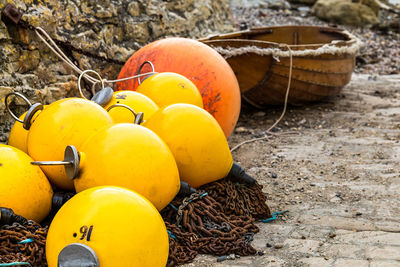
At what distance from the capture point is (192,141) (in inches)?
112

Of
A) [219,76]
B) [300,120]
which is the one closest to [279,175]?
[219,76]

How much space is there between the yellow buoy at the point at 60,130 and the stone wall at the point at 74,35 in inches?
35.5

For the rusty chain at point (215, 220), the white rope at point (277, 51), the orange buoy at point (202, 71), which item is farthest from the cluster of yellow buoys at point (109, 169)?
the white rope at point (277, 51)

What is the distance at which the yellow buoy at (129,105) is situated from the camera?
10.4ft

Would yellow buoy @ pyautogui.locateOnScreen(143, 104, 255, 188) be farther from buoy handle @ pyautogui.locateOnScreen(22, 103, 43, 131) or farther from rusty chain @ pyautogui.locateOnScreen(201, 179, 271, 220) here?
buoy handle @ pyautogui.locateOnScreen(22, 103, 43, 131)

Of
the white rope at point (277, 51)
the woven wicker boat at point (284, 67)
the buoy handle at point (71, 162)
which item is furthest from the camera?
the woven wicker boat at point (284, 67)

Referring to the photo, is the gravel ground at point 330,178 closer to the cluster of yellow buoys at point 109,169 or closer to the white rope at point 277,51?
the cluster of yellow buoys at point 109,169

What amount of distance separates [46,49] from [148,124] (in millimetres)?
1669

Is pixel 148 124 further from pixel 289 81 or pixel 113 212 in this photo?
pixel 289 81

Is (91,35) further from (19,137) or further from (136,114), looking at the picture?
(136,114)

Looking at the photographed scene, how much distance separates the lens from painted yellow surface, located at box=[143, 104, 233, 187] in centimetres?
283

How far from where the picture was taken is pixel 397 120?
17.0 ft

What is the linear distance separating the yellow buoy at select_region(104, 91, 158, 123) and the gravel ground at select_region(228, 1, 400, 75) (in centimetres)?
494

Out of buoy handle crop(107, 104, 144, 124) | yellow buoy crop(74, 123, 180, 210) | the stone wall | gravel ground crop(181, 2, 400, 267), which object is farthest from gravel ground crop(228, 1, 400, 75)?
yellow buoy crop(74, 123, 180, 210)
